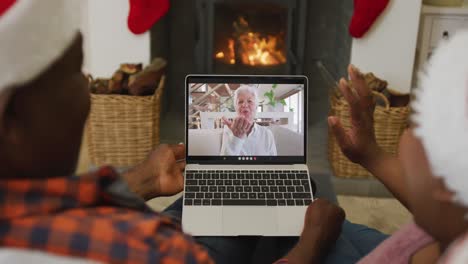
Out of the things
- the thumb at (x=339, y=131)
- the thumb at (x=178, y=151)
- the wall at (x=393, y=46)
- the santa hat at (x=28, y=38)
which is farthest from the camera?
the wall at (x=393, y=46)

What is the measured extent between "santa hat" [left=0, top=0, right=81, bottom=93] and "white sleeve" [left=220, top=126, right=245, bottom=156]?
2.61ft

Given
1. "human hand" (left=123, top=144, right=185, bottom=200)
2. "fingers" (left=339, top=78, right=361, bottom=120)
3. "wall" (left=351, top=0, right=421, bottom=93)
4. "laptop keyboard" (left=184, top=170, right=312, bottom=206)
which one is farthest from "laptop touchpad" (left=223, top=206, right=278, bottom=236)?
"wall" (left=351, top=0, right=421, bottom=93)

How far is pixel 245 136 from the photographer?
4.69 ft

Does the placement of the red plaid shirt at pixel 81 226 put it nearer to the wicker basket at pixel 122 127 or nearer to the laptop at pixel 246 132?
the laptop at pixel 246 132

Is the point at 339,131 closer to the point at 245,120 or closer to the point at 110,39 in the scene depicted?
the point at 245,120

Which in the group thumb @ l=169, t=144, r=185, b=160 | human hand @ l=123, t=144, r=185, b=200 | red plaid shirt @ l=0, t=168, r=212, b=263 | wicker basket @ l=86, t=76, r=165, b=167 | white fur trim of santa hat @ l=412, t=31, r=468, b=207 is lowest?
wicker basket @ l=86, t=76, r=165, b=167

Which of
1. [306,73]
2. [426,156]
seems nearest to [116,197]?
[426,156]

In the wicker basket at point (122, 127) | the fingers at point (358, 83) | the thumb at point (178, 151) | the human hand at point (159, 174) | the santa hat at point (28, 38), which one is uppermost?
the santa hat at point (28, 38)

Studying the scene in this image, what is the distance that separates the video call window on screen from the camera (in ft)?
4.68

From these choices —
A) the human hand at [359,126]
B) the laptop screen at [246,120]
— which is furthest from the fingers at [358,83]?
the laptop screen at [246,120]

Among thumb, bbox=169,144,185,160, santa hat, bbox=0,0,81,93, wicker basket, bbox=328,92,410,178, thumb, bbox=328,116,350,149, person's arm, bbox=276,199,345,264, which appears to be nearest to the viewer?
santa hat, bbox=0,0,81,93

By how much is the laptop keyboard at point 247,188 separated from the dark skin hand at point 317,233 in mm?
84

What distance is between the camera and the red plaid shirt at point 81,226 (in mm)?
603

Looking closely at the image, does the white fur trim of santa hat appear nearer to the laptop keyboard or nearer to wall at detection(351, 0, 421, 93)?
the laptop keyboard
